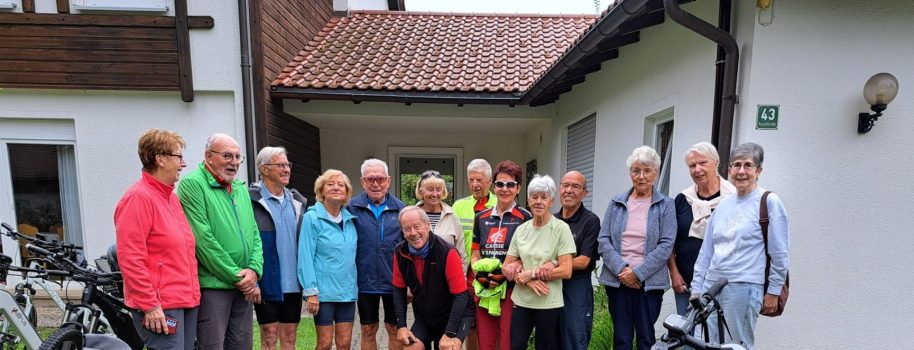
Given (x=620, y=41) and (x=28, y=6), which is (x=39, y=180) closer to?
(x=28, y=6)

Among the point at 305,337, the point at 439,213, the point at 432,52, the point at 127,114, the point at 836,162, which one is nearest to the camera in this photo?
the point at 836,162

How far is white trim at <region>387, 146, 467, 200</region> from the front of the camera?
26.7ft

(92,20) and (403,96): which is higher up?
(92,20)

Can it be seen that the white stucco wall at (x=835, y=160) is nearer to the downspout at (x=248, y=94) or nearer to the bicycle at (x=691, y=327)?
the bicycle at (x=691, y=327)

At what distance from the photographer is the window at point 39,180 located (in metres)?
4.84

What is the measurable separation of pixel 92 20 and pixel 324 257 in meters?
4.70

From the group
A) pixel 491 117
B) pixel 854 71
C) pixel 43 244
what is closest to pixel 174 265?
pixel 43 244

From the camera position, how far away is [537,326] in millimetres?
2434

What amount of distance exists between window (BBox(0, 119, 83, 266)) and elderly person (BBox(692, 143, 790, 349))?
6993 millimetres

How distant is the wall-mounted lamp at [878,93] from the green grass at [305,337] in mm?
4659

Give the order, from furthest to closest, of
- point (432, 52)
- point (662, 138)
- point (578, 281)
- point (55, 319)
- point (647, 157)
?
1. point (432, 52)
2. point (55, 319)
3. point (662, 138)
4. point (578, 281)
5. point (647, 157)

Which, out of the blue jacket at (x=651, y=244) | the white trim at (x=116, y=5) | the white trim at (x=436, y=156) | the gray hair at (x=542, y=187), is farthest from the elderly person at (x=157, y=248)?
the white trim at (x=436, y=156)

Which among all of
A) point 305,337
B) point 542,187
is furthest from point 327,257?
point 305,337

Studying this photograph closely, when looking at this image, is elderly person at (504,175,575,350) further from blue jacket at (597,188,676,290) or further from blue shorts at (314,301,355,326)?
blue shorts at (314,301,355,326)
